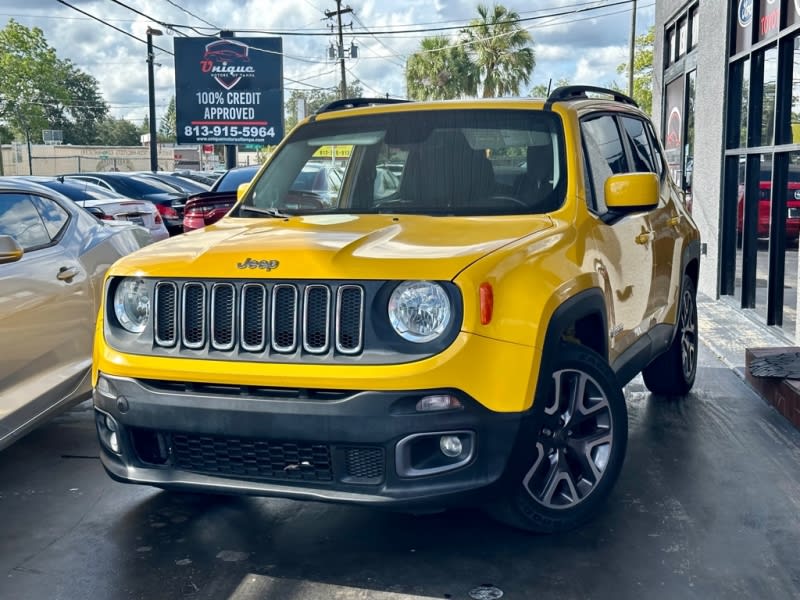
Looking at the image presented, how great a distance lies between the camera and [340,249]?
3918 millimetres

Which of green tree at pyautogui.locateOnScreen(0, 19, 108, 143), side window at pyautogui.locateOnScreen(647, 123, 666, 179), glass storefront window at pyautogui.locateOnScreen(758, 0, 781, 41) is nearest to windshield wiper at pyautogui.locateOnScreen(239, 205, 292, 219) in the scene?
side window at pyautogui.locateOnScreen(647, 123, 666, 179)

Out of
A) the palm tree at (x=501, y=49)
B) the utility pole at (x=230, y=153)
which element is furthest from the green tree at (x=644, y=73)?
the utility pole at (x=230, y=153)

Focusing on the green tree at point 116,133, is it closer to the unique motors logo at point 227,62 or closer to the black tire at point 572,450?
the unique motors logo at point 227,62

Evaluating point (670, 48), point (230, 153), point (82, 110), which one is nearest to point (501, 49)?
point (230, 153)

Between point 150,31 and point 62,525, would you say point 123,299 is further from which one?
point 150,31

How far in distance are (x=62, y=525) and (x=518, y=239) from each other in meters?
2.44

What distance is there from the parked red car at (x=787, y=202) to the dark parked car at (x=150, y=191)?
940 cm

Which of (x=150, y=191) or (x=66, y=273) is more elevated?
(x=150, y=191)

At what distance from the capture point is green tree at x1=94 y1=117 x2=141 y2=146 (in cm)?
11411

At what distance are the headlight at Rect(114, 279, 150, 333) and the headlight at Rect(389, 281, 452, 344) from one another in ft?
3.67

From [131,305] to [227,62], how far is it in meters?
24.9

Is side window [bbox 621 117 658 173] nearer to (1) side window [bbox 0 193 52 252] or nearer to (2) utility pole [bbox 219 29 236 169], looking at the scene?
(1) side window [bbox 0 193 52 252]

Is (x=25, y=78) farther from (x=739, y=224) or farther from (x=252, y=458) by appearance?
(x=252, y=458)

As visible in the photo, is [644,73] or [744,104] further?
[644,73]
